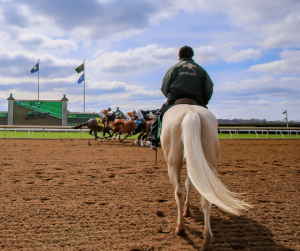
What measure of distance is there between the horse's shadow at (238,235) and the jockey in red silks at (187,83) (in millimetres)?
1678

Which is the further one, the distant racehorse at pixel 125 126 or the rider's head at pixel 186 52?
the distant racehorse at pixel 125 126

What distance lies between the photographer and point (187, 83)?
376cm

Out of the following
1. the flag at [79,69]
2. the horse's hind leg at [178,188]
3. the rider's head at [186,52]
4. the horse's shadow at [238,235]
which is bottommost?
the horse's shadow at [238,235]

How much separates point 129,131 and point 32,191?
506 inches

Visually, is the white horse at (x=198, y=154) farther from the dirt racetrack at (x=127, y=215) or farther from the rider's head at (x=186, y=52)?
the rider's head at (x=186, y=52)

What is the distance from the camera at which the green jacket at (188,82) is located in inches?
148

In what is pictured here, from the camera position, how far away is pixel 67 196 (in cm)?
474

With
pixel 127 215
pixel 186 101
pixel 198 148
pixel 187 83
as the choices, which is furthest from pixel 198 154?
pixel 127 215

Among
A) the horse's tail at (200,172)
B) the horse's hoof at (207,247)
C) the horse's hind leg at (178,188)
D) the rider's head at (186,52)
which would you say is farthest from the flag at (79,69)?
the horse's hoof at (207,247)

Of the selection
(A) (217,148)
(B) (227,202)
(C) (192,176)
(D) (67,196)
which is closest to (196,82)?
(A) (217,148)

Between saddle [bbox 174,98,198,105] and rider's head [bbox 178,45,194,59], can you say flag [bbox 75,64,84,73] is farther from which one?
saddle [bbox 174,98,198,105]

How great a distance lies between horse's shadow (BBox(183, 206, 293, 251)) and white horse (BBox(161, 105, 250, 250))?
0.78 ft

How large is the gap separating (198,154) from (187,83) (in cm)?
128

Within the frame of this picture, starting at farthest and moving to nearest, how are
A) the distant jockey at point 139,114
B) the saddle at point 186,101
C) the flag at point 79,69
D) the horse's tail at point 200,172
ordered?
Result: the flag at point 79,69, the distant jockey at point 139,114, the saddle at point 186,101, the horse's tail at point 200,172
